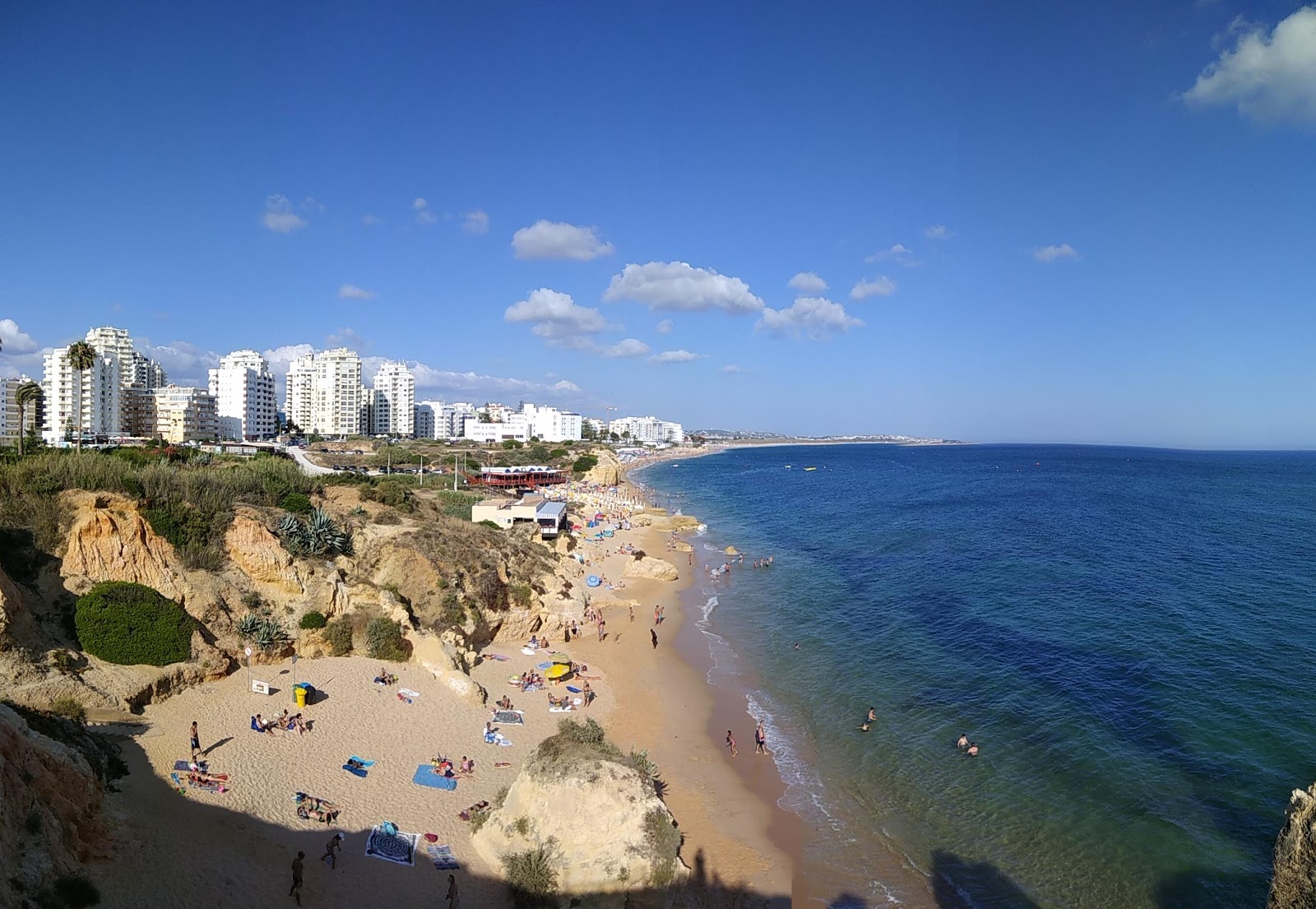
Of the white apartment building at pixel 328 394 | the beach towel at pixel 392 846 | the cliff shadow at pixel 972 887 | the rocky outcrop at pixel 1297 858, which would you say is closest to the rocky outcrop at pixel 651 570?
the cliff shadow at pixel 972 887

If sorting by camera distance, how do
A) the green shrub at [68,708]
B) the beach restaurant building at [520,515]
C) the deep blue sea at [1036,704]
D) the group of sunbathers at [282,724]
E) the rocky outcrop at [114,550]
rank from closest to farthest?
the green shrub at [68,708] < the deep blue sea at [1036,704] < the group of sunbathers at [282,724] < the rocky outcrop at [114,550] < the beach restaurant building at [520,515]

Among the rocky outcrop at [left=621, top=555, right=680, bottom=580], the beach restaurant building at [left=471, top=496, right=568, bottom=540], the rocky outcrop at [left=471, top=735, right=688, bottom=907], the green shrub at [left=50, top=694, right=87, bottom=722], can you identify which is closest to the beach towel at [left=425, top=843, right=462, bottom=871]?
the rocky outcrop at [left=471, top=735, right=688, bottom=907]

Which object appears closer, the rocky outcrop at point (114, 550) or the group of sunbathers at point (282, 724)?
the group of sunbathers at point (282, 724)

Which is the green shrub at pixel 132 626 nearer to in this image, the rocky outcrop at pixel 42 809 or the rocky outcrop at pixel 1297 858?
the rocky outcrop at pixel 42 809

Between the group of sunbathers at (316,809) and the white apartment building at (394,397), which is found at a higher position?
the white apartment building at (394,397)

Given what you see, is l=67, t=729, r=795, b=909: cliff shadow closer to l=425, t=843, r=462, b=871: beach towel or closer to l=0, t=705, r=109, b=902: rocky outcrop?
l=425, t=843, r=462, b=871: beach towel

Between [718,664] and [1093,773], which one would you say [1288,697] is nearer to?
[1093,773]
